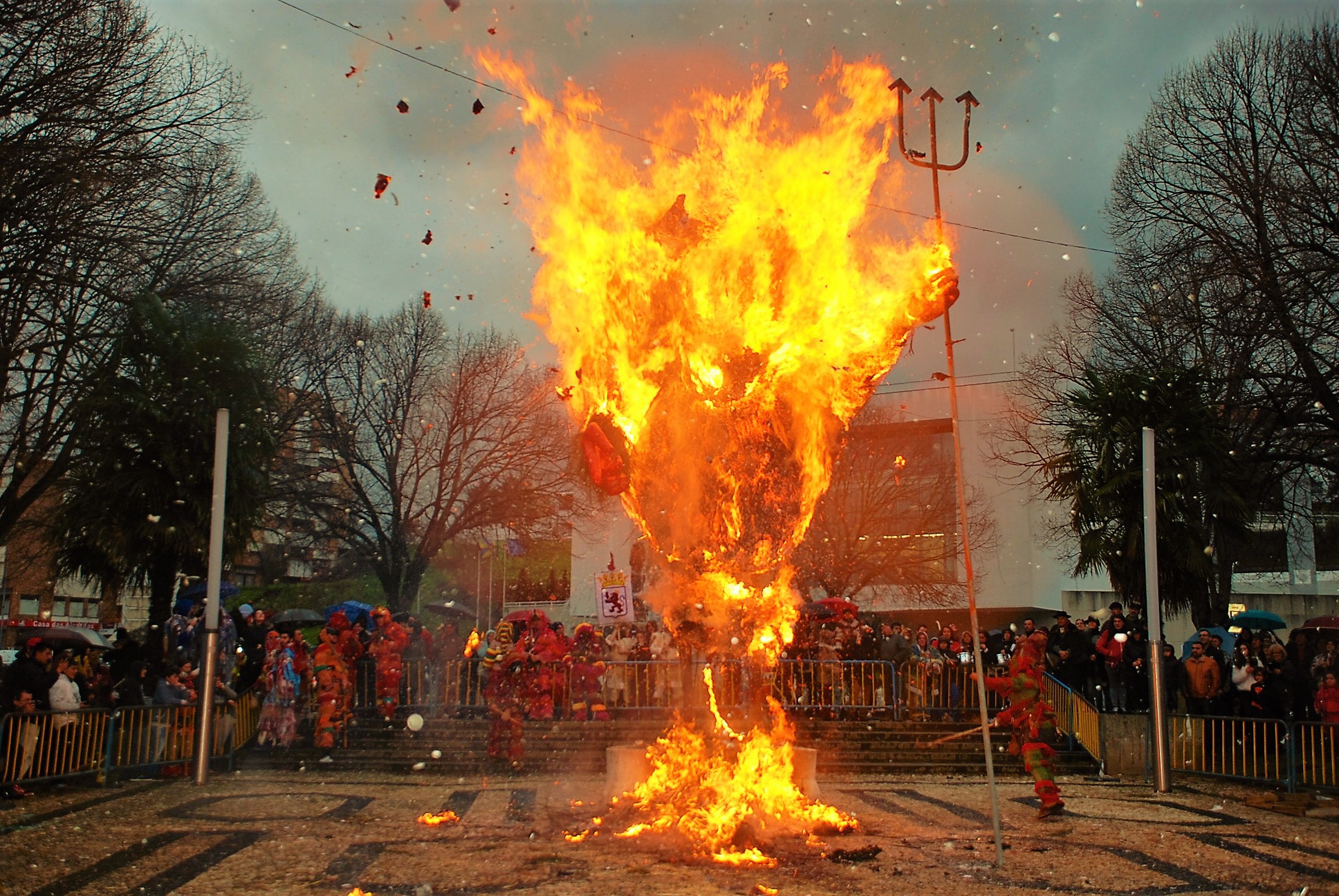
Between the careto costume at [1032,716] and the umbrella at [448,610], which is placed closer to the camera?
the careto costume at [1032,716]

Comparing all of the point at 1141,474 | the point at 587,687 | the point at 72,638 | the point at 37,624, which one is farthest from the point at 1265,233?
the point at 37,624

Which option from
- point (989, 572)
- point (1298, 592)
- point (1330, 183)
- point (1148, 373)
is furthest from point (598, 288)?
point (1298, 592)

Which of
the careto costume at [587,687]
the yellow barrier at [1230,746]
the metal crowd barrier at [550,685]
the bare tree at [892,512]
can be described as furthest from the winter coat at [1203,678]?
the bare tree at [892,512]

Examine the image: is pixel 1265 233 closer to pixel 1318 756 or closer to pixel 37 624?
pixel 1318 756

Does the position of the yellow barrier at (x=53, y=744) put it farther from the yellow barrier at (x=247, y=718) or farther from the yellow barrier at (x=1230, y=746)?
the yellow barrier at (x=1230, y=746)

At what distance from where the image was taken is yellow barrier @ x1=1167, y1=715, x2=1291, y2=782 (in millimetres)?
13938

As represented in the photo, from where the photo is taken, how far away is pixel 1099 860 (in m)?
9.25

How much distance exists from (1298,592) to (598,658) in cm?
3670

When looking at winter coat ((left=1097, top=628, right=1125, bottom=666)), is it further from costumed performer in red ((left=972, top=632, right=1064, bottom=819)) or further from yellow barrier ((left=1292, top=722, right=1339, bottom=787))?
costumed performer in red ((left=972, top=632, right=1064, bottom=819))

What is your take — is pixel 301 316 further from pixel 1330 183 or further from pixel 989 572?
pixel 989 572

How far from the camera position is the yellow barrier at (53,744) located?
1200 cm

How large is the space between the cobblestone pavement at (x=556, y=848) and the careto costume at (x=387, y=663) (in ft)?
14.2

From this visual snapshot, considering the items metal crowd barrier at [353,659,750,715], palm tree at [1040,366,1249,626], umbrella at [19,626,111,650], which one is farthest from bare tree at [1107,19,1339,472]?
umbrella at [19,626,111,650]

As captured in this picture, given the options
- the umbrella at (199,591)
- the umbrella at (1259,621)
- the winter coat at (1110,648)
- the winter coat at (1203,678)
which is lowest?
the winter coat at (1203,678)
